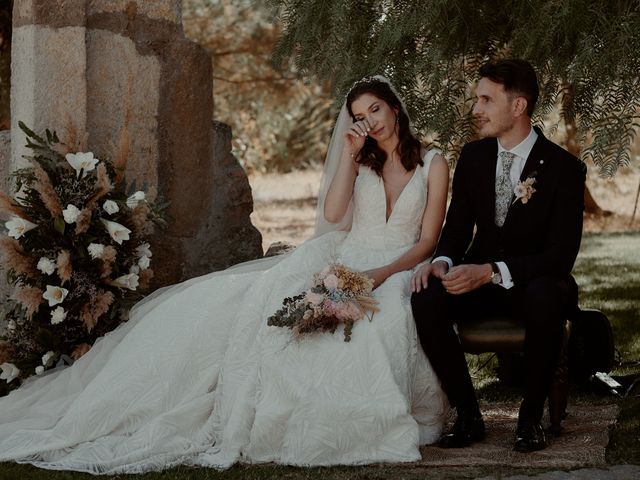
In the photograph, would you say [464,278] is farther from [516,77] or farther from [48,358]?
[48,358]

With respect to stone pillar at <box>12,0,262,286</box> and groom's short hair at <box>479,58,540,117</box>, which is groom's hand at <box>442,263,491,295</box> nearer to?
groom's short hair at <box>479,58,540,117</box>

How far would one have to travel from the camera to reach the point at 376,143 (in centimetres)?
449

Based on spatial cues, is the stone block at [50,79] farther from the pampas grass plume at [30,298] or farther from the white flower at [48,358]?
the white flower at [48,358]

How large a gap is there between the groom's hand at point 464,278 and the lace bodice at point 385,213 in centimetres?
49

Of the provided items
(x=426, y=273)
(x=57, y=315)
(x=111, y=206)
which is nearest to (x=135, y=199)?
(x=111, y=206)

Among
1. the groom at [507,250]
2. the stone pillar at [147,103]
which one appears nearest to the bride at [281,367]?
the groom at [507,250]

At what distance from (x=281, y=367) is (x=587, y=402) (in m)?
1.71

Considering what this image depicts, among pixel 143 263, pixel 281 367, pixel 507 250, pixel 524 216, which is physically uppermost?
pixel 524 216

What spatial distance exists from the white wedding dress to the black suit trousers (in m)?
0.07

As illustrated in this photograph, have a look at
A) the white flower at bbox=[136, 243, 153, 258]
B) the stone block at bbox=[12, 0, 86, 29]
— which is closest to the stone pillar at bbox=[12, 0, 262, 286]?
the stone block at bbox=[12, 0, 86, 29]

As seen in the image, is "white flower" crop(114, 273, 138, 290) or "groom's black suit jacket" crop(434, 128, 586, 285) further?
"white flower" crop(114, 273, 138, 290)

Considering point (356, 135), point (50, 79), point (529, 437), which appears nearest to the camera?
point (529, 437)

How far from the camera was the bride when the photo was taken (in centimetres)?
367

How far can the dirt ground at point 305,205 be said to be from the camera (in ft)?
42.6
